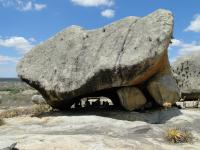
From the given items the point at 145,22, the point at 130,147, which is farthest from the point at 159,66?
the point at 130,147

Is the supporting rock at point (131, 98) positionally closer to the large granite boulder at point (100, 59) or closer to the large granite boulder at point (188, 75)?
the large granite boulder at point (100, 59)

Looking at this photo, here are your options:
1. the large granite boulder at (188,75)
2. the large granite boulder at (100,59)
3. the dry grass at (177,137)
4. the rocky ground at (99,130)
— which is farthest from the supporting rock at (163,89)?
the large granite boulder at (188,75)

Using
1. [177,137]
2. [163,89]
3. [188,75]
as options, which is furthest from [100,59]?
[188,75]

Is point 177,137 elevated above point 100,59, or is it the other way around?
point 100,59

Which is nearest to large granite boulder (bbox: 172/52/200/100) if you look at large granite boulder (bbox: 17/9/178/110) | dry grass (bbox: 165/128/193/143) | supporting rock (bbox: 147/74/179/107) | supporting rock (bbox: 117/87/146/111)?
supporting rock (bbox: 147/74/179/107)

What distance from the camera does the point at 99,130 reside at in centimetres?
1472

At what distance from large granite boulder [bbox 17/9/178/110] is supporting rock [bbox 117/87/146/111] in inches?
13.3

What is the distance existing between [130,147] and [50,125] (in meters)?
5.00

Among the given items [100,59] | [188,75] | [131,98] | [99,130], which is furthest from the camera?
[188,75]

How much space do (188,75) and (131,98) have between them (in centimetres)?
700

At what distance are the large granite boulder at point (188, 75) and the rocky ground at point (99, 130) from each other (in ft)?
18.9

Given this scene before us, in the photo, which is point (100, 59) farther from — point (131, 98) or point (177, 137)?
point (177, 137)

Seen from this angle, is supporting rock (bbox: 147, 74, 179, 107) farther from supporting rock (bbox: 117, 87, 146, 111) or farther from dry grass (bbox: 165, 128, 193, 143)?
dry grass (bbox: 165, 128, 193, 143)

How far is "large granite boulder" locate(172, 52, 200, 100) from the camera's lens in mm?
23297
